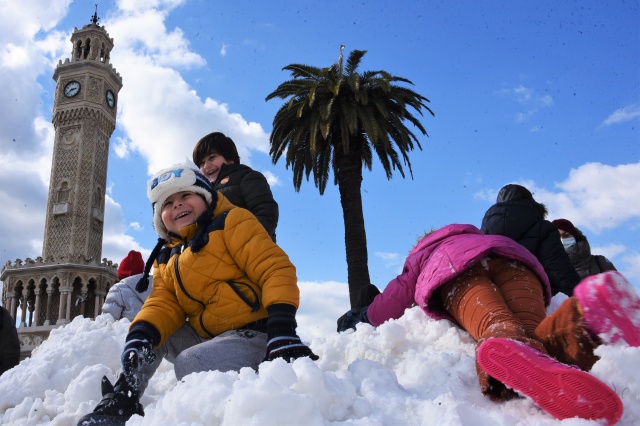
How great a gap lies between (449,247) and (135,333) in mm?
1610

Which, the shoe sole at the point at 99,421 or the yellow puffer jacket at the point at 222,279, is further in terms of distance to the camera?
the yellow puffer jacket at the point at 222,279

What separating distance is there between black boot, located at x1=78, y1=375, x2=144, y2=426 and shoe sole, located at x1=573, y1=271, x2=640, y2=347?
1788mm

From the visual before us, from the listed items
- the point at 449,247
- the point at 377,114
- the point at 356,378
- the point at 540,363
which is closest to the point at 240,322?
the point at 356,378

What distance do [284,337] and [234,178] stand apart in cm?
214

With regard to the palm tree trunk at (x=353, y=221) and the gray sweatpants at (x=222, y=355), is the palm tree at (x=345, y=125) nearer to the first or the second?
the palm tree trunk at (x=353, y=221)

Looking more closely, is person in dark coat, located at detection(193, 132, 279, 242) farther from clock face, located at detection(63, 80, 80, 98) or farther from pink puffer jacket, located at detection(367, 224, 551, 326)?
clock face, located at detection(63, 80, 80, 98)

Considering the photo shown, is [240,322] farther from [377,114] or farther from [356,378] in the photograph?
[377,114]

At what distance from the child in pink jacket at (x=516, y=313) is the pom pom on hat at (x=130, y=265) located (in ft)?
12.3

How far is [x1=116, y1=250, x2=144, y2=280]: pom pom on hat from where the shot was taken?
639 cm

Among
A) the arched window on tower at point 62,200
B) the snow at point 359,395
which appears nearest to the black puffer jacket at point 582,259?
the snow at point 359,395

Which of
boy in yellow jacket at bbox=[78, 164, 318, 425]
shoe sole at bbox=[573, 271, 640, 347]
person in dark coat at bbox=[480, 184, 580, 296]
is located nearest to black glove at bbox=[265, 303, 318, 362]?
boy in yellow jacket at bbox=[78, 164, 318, 425]

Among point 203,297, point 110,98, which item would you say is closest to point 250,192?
point 203,297

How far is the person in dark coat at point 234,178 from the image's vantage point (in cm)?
420

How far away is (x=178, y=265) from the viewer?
2.86m
